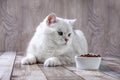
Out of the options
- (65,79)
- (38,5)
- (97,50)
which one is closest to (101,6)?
(97,50)

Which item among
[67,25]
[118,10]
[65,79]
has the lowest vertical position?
[65,79]

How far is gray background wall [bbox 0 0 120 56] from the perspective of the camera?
11.4ft

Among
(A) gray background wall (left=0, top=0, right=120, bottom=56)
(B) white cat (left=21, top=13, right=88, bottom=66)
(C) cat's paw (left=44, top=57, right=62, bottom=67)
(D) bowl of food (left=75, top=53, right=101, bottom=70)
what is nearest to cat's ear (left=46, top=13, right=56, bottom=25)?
(B) white cat (left=21, top=13, right=88, bottom=66)

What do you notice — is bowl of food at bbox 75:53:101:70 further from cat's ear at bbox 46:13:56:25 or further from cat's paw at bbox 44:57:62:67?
cat's ear at bbox 46:13:56:25

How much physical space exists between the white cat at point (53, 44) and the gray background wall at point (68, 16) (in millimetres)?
1198

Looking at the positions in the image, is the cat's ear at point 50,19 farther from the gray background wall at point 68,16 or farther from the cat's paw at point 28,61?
the gray background wall at point 68,16

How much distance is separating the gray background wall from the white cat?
1.20 meters

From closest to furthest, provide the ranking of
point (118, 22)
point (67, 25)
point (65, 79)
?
1. point (65, 79)
2. point (67, 25)
3. point (118, 22)

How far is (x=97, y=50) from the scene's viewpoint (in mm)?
3514

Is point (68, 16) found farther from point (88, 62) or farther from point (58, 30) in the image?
point (88, 62)

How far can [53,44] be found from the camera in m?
2.19

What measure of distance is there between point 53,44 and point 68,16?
1.43 meters

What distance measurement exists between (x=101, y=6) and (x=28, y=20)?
3.22 ft

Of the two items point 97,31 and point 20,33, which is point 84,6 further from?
point 20,33
